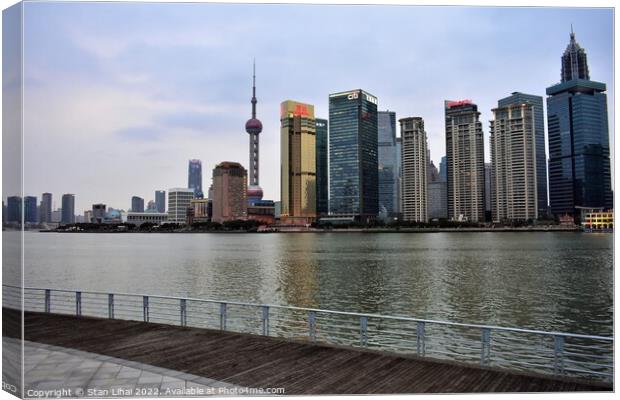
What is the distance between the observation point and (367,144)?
16038 cm

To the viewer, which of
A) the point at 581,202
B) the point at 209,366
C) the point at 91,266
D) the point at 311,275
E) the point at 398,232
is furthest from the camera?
the point at 398,232

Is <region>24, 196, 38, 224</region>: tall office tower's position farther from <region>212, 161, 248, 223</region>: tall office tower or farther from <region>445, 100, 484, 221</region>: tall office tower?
<region>212, 161, 248, 223</region>: tall office tower

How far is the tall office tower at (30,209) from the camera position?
5.84m

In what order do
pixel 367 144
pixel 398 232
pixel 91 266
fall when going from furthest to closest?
pixel 367 144 → pixel 398 232 → pixel 91 266

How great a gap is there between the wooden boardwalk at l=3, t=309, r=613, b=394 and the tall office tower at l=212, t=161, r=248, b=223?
162 meters

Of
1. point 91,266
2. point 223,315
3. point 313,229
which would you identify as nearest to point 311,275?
point 91,266

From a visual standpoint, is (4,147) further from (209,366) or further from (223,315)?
(223,315)

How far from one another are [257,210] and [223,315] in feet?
574

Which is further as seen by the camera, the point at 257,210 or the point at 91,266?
the point at 257,210

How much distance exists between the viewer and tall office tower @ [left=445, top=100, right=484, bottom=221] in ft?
278

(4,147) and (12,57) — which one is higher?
(12,57)

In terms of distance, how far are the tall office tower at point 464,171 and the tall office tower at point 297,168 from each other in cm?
5978

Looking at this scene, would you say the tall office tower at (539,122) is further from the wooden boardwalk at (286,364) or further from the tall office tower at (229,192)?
the tall office tower at (229,192)

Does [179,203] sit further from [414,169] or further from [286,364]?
[286,364]
